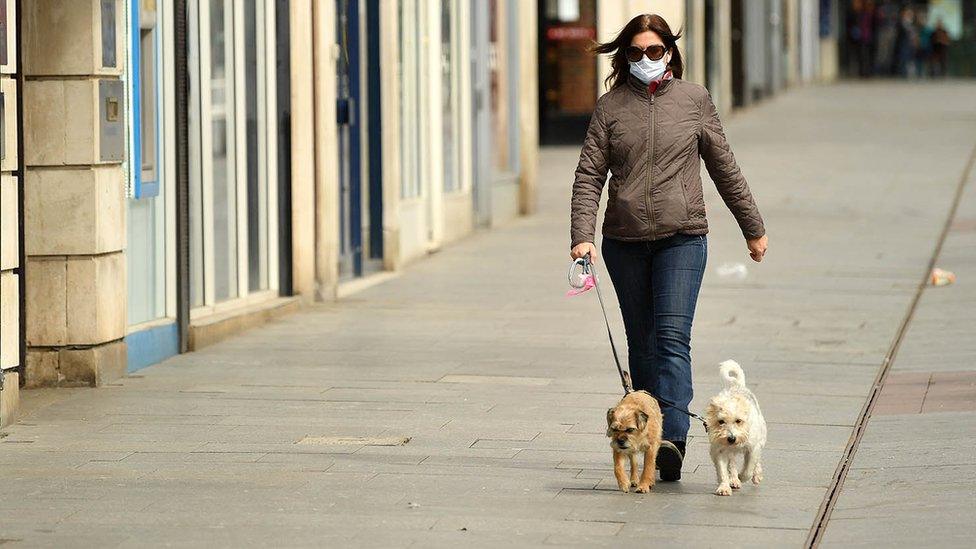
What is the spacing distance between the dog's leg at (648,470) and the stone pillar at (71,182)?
3.70 m

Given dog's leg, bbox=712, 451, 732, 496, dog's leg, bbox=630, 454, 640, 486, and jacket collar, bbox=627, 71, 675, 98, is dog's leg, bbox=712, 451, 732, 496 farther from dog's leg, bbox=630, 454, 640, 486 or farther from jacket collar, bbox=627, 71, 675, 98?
jacket collar, bbox=627, 71, 675, 98

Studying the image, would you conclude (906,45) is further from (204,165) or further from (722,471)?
(722,471)

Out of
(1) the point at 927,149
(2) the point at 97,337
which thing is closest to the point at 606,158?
(2) the point at 97,337

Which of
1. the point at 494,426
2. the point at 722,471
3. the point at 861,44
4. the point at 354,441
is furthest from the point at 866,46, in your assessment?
the point at 722,471

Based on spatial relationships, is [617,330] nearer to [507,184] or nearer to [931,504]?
[931,504]

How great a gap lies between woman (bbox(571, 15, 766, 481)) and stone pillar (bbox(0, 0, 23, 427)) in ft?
10.1

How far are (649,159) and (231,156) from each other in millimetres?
5325

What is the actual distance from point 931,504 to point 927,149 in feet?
69.1

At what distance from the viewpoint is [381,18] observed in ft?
50.2

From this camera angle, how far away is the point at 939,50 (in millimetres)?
51594

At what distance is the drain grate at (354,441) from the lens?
26.9ft

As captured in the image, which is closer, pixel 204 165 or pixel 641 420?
pixel 641 420

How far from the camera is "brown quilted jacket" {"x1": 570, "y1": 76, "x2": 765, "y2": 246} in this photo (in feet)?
23.6

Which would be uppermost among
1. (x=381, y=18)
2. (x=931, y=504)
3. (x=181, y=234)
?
(x=381, y=18)
